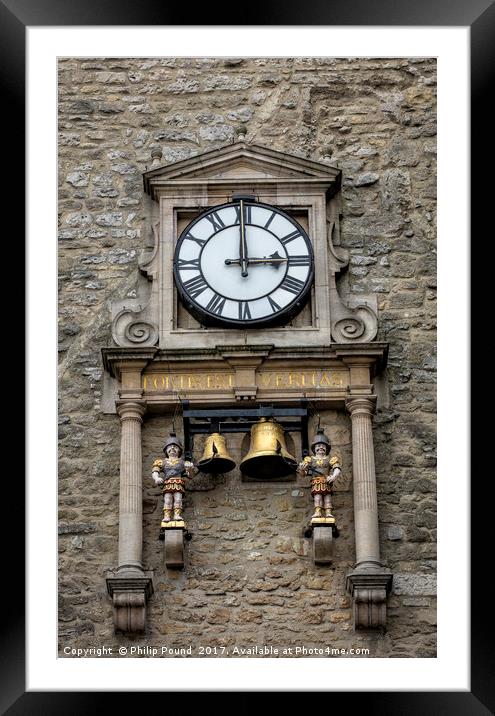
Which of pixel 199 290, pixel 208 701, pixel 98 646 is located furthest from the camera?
pixel 199 290

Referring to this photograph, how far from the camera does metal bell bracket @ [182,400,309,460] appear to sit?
64.5 feet

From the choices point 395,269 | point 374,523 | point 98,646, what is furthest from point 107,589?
point 395,269

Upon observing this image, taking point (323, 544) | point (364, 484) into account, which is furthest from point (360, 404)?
point (323, 544)

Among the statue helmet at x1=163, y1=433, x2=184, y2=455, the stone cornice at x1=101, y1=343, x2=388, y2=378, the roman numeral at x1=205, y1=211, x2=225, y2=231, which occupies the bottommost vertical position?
the statue helmet at x1=163, y1=433, x2=184, y2=455

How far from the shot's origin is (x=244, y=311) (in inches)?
797

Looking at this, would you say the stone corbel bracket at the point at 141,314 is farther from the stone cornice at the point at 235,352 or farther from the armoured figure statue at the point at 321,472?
the armoured figure statue at the point at 321,472

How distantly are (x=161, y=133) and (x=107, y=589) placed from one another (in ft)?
13.6

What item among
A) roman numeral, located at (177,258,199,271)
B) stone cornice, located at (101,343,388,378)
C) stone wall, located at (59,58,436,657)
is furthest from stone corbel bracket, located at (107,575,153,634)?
roman numeral, located at (177,258,199,271)

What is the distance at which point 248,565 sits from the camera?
19.4 meters

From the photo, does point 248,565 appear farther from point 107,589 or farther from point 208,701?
point 208,701

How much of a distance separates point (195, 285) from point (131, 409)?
1.18m

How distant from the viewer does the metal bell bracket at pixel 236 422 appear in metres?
19.7

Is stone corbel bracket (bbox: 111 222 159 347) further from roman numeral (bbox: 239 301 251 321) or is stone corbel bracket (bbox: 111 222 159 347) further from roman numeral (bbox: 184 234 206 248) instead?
roman numeral (bbox: 239 301 251 321)

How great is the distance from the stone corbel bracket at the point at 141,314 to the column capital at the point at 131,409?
50 centimetres
